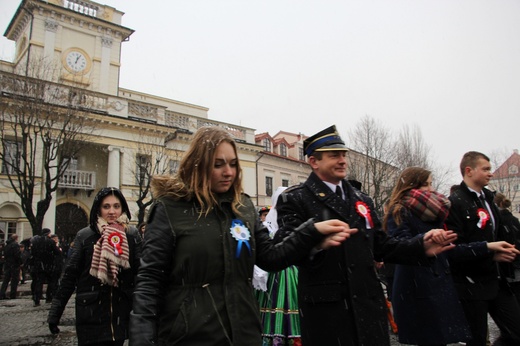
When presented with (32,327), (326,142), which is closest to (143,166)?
(32,327)

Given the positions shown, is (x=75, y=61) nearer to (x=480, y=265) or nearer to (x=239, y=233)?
(x=480, y=265)

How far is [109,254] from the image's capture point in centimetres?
398

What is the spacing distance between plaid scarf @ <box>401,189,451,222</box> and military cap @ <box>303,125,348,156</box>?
45.2 inches

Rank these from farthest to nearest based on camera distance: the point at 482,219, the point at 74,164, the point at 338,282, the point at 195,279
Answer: the point at 74,164
the point at 482,219
the point at 338,282
the point at 195,279

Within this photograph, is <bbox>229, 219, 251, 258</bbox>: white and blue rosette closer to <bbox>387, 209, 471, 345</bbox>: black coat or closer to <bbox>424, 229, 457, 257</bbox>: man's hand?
<bbox>424, 229, 457, 257</bbox>: man's hand

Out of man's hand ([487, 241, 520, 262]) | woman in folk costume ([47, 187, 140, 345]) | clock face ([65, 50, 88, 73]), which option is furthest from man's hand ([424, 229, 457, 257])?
clock face ([65, 50, 88, 73])

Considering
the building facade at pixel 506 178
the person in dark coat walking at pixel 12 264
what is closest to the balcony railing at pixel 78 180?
the person in dark coat walking at pixel 12 264

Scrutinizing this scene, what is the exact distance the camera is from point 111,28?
28.8 metres

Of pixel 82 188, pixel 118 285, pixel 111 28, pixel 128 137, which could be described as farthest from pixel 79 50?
pixel 118 285

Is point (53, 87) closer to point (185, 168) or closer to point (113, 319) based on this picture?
point (113, 319)

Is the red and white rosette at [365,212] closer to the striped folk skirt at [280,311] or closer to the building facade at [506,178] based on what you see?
the striped folk skirt at [280,311]

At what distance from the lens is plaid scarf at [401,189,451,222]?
385 cm

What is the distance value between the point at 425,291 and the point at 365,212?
1.28 m

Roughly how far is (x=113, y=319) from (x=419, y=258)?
280cm
